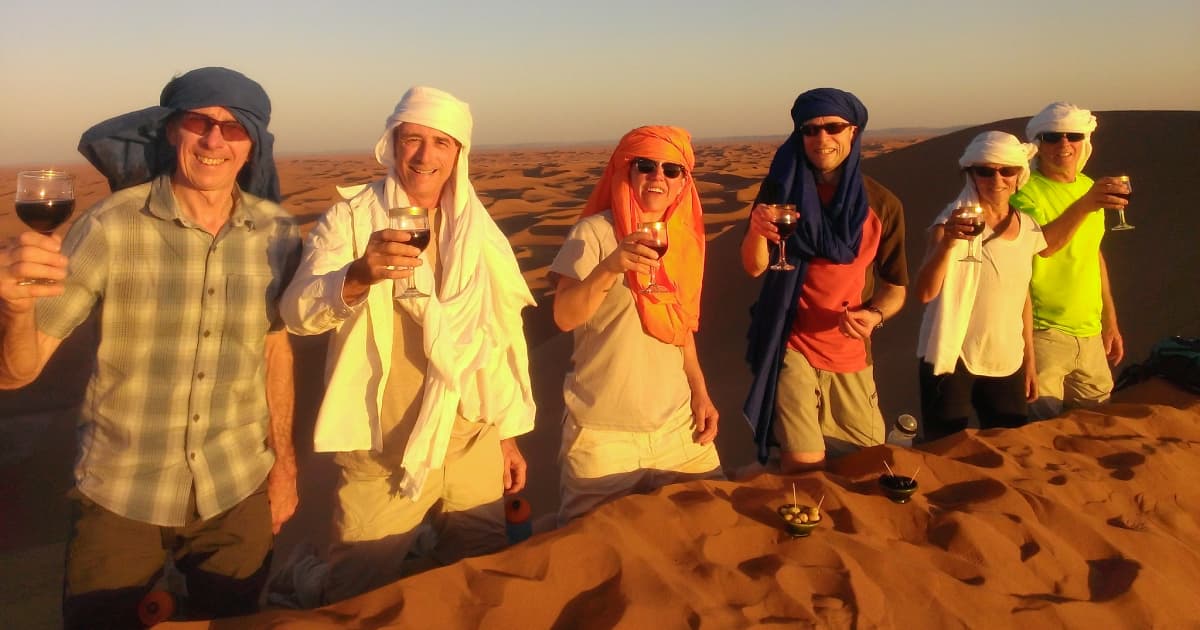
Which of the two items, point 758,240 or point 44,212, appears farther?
point 758,240

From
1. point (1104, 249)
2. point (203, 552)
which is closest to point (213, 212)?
point (203, 552)

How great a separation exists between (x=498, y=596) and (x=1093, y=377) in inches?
156

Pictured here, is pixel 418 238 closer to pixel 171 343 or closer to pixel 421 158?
pixel 421 158

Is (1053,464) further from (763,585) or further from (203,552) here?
(203,552)

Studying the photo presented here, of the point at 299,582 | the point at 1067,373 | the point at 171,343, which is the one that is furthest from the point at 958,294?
the point at 171,343

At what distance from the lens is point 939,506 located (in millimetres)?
3348

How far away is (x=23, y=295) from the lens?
6.37 feet

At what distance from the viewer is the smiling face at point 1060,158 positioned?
449 cm

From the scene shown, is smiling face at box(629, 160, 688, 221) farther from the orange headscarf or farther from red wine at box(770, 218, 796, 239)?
red wine at box(770, 218, 796, 239)

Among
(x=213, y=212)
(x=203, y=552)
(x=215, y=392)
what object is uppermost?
(x=213, y=212)

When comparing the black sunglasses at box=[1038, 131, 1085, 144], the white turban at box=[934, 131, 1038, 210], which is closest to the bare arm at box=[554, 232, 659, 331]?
the white turban at box=[934, 131, 1038, 210]

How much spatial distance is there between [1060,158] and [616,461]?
10.8ft

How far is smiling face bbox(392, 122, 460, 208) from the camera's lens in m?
2.77

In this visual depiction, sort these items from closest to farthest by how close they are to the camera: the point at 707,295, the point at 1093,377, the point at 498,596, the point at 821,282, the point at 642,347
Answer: the point at 498,596 < the point at 642,347 < the point at 821,282 < the point at 1093,377 < the point at 707,295
